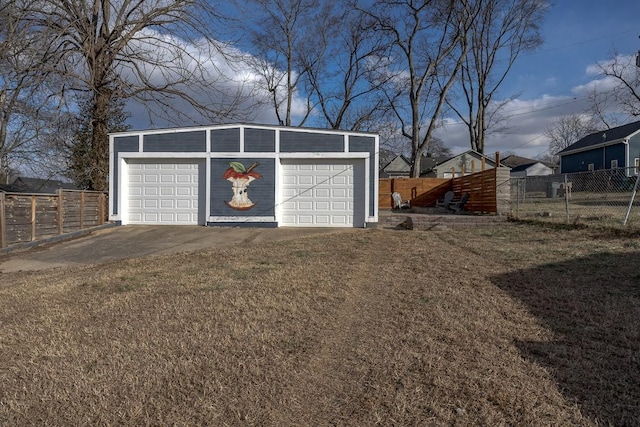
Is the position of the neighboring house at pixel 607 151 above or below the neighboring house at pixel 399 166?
below

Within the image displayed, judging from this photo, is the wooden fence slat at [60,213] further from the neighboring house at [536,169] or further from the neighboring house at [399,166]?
the neighboring house at [536,169]

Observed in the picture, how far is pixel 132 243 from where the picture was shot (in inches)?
368

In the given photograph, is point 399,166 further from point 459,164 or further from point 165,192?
point 165,192

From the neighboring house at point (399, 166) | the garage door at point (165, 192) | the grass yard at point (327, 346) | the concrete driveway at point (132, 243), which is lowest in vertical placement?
the grass yard at point (327, 346)

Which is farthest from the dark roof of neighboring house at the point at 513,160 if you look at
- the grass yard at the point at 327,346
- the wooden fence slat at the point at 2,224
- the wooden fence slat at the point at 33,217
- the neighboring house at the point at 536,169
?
the wooden fence slat at the point at 2,224

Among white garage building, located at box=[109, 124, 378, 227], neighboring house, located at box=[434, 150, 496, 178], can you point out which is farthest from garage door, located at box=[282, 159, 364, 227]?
neighboring house, located at box=[434, 150, 496, 178]

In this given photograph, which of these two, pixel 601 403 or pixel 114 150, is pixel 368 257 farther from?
pixel 114 150

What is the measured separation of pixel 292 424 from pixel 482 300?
283 centimetres

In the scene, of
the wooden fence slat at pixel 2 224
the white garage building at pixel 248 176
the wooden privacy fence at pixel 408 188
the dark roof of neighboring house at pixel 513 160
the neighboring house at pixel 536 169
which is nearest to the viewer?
the wooden fence slat at pixel 2 224

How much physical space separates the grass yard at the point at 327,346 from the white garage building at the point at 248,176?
20.9 feet

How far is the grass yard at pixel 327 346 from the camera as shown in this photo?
2215 mm

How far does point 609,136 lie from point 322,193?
92.9 feet

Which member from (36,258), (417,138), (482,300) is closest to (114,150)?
(36,258)

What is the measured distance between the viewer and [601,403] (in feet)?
7.29
